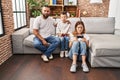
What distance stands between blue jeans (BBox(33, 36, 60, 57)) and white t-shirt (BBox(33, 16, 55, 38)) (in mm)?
132

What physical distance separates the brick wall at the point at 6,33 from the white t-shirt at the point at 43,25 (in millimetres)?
632

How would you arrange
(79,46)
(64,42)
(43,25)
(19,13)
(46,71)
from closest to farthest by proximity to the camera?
(46,71)
(79,46)
(43,25)
(64,42)
(19,13)

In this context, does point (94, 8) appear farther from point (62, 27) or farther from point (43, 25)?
point (43, 25)

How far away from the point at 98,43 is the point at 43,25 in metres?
1.25

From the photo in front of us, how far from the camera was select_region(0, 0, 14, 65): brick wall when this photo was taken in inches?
122

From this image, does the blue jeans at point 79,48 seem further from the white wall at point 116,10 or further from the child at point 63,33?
the white wall at point 116,10

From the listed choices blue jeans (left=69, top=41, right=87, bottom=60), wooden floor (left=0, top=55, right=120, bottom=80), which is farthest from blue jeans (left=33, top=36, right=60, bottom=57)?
blue jeans (left=69, top=41, right=87, bottom=60)

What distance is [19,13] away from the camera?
4.46 metres

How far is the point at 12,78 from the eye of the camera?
2.46 metres

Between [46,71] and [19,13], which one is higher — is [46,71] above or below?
below

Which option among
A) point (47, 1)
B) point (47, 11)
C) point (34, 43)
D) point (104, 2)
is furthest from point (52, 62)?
point (104, 2)

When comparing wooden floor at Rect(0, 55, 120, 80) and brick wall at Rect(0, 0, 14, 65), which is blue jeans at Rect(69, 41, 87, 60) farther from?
brick wall at Rect(0, 0, 14, 65)

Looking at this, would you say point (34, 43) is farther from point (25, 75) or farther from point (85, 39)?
point (85, 39)

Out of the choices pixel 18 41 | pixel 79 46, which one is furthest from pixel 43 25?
pixel 79 46
